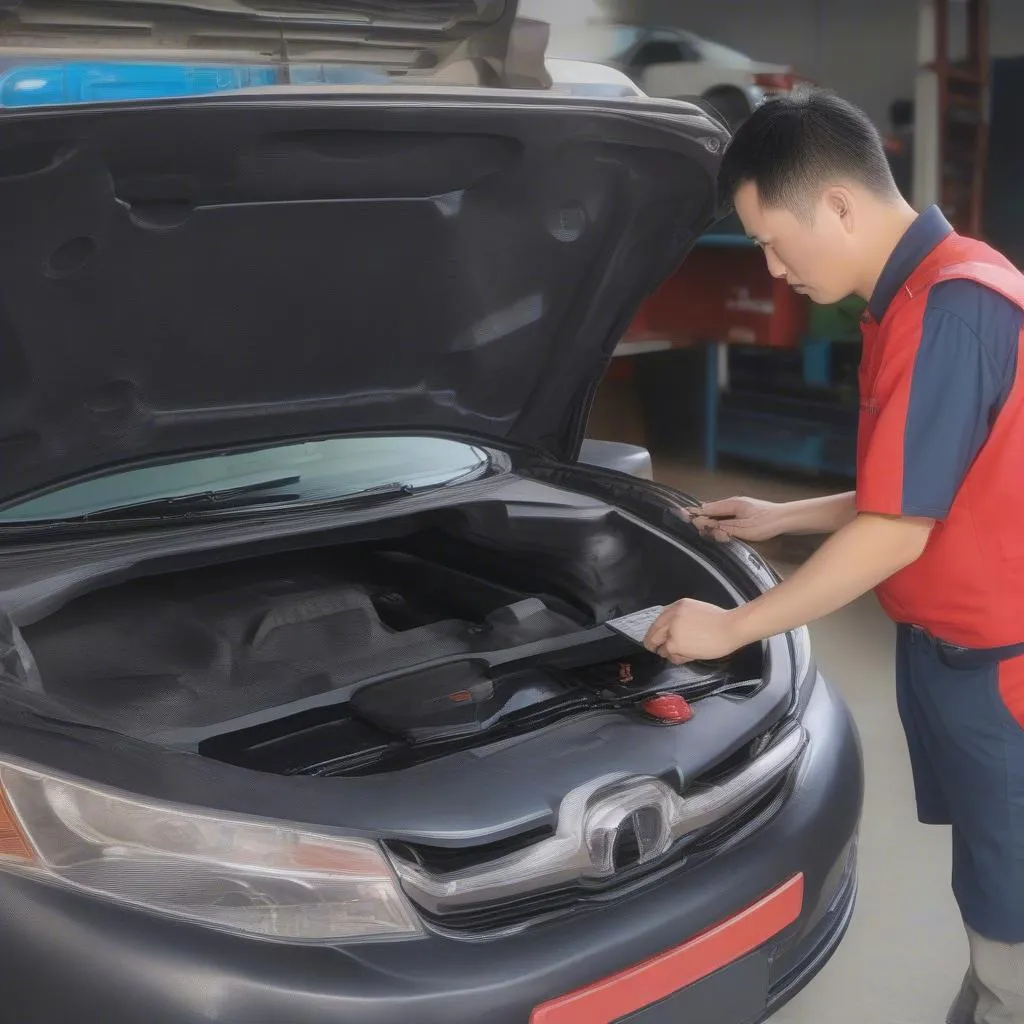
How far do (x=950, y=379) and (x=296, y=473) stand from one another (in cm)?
104

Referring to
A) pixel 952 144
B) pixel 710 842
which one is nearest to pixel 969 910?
pixel 710 842

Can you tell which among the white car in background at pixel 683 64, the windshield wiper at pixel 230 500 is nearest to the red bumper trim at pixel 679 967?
the windshield wiper at pixel 230 500

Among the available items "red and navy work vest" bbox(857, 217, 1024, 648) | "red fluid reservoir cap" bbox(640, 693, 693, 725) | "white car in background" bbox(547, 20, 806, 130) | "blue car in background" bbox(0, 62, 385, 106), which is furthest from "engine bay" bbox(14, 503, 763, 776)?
"white car in background" bbox(547, 20, 806, 130)

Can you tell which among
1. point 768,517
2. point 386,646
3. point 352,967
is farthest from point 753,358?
point 352,967

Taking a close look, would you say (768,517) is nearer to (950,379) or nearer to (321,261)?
(950,379)

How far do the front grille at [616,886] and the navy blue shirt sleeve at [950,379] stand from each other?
1.39ft

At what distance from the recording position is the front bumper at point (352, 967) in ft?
3.41

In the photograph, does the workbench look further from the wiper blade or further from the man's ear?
the man's ear

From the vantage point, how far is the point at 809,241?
4.17 feet

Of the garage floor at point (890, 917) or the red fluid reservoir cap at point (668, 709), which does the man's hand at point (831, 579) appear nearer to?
the red fluid reservoir cap at point (668, 709)

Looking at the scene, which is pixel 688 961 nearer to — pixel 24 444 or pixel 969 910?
pixel 969 910

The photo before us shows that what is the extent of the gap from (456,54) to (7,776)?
41.5 inches

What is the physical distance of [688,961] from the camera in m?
1.22

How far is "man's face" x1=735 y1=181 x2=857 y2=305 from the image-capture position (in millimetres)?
1261
